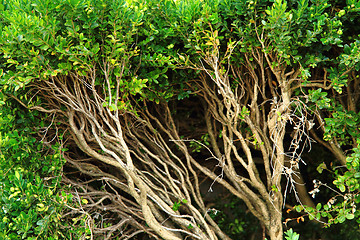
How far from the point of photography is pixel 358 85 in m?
3.81

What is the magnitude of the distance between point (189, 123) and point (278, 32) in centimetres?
232

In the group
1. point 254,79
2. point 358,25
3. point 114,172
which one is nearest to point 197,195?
point 114,172

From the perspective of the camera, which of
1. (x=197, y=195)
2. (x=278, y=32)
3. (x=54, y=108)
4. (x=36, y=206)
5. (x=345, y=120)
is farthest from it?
(x=197, y=195)

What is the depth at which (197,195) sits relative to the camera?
4.08 metres

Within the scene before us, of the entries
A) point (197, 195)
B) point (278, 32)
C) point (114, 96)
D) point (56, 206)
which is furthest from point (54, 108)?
point (278, 32)

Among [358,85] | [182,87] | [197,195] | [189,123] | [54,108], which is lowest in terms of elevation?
[197,195]

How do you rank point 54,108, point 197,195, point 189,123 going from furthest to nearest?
point 189,123
point 197,195
point 54,108

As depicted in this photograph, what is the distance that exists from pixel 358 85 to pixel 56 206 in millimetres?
3482

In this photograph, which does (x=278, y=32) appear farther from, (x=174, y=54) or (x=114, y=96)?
(x=114, y=96)

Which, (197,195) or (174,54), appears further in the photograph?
(197,195)

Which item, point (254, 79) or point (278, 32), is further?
point (254, 79)

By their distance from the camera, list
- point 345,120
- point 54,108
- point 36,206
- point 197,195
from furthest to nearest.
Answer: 1. point 197,195
2. point 54,108
3. point 345,120
4. point 36,206

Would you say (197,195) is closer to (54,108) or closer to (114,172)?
(114,172)

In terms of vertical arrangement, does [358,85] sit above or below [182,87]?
below
